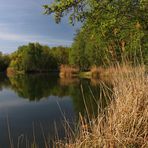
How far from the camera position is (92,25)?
8.84 metres

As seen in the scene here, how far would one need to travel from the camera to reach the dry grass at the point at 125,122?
3482 millimetres

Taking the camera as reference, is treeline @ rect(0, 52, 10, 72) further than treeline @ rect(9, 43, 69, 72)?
Yes

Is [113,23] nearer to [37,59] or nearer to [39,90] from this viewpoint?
[39,90]

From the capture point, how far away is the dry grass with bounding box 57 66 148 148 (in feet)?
11.4

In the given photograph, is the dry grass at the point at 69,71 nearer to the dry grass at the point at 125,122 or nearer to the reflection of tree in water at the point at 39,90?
the reflection of tree in water at the point at 39,90

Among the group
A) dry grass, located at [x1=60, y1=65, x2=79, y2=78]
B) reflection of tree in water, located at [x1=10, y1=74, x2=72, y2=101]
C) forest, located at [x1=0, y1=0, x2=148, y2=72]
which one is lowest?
reflection of tree in water, located at [x1=10, y1=74, x2=72, y2=101]

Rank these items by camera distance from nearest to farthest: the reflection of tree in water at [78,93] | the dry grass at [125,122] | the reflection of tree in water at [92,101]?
1. the dry grass at [125,122]
2. the reflection of tree in water at [92,101]
3. the reflection of tree in water at [78,93]

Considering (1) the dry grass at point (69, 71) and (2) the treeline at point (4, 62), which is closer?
(1) the dry grass at point (69, 71)

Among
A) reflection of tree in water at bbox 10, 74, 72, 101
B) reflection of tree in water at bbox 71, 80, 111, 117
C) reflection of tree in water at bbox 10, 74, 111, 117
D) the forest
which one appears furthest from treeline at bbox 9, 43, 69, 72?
the forest

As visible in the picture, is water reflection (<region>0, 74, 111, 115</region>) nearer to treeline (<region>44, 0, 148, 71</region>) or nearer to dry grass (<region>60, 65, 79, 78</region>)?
treeline (<region>44, 0, 148, 71</region>)

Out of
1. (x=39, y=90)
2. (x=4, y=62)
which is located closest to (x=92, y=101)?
(x=39, y=90)

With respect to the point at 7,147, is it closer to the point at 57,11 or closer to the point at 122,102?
the point at 57,11

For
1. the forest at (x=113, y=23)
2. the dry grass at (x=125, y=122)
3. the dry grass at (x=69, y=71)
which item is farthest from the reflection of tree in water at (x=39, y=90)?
the dry grass at (x=69, y=71)

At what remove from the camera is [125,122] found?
373cm
